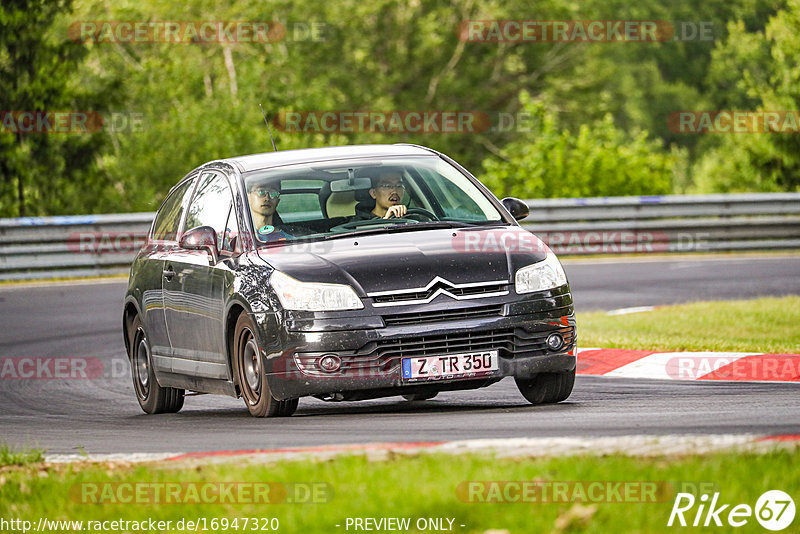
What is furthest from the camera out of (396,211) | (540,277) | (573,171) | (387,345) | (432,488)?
(573,171)

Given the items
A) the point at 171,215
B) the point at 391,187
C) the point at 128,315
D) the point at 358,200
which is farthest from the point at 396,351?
the point at 128,315

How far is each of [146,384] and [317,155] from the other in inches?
86.3

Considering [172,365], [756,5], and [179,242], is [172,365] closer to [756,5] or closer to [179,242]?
[179,242]

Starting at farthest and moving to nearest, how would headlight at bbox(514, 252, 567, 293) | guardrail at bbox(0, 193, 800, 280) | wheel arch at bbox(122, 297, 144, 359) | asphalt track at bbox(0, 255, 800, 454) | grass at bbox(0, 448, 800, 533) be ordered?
1. guardrail at bbox(0, 193, 800, 280)
2. wheel arch at bbox(122, 297, 144, 359)
3. headlight at bbox(514, 252, 567, 293)
4. asphalt track at bbox(0, 255, 800, 454)
5. grass at bbox(0, 448, 800, 533)

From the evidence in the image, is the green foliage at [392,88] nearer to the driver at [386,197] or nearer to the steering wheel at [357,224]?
the driver at [386,197]

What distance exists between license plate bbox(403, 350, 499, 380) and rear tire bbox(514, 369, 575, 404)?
0.66 meters

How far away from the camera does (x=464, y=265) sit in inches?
349

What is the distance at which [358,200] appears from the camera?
32.6 feet

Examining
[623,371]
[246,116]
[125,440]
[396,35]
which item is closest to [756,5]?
[396,35]

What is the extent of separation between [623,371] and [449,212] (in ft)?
8.66

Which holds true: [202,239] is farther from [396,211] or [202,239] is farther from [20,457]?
[20,457]

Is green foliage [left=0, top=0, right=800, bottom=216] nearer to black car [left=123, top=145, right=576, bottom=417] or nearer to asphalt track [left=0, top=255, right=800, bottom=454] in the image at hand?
asphalt track [left=0, top=255, right=800, bottom=454]

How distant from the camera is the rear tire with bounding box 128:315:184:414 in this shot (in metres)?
10.9

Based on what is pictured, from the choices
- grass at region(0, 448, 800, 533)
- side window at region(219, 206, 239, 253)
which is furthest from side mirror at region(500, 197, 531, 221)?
grass at region(0, 448, 800, 533)
